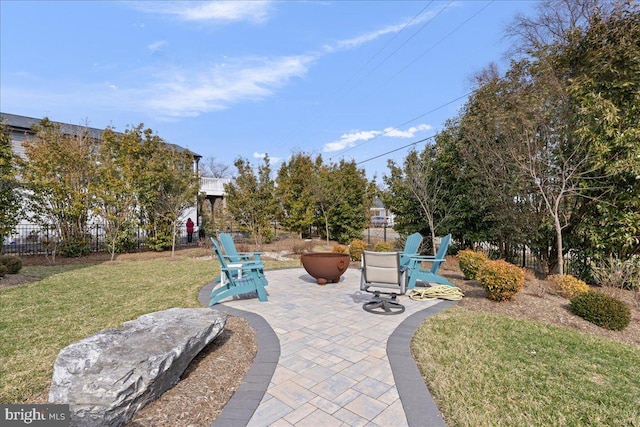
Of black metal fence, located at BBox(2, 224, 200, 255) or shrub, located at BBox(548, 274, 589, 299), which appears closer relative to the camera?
shrub, located at BBox(548, 274, 589, 299)

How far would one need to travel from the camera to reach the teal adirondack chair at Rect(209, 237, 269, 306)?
18.2 ft

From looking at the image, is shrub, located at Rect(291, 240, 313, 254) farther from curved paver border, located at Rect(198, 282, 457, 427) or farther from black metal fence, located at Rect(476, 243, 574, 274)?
curved paver border, located at Rect(198, 282, 457, 427)

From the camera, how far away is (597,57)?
22.3 ft

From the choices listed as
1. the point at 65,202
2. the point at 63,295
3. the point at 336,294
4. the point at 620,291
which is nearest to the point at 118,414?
the point at 336,294

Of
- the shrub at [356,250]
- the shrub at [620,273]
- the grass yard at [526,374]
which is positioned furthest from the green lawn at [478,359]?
the shrub at [356,250]

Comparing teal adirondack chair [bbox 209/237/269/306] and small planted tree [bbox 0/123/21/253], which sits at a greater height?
small planted tree [bbox 0/123/21/253]

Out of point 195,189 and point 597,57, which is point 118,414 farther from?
point 195,189

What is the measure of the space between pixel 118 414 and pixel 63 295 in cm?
554

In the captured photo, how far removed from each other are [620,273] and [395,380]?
643 centimetres

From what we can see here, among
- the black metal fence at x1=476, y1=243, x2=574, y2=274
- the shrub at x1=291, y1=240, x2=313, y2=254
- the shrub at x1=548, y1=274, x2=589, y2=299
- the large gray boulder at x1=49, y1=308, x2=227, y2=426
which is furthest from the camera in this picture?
the shrub at x1=291, y1=240, x2=313, y2=254

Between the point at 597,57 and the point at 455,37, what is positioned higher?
the point at 455,37

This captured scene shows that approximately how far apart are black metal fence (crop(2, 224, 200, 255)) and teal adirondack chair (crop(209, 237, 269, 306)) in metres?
9.56

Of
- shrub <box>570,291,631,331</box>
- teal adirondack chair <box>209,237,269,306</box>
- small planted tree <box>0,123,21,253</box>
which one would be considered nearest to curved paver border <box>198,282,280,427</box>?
teal adirondack chair <box>209,237,269,306</box>

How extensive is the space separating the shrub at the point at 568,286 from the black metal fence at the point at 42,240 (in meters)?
15.3
